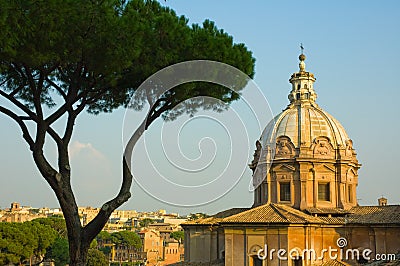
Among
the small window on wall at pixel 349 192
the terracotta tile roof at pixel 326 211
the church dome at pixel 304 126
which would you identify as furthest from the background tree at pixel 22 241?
the small window on wall at pixel 349 192

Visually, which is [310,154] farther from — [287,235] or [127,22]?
[127,22]

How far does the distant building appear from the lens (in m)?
24.3

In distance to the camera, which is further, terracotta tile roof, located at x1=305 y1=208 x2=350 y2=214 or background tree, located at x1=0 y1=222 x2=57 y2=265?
background tree, located at x1=0 y1=222 x2=57 y2=265

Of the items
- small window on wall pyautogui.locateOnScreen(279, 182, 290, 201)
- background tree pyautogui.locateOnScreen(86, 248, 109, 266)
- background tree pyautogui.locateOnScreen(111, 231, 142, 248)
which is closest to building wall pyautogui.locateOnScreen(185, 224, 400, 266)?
small window on wall pyautogui.locateOnScreen(279, 182, 290, 201)

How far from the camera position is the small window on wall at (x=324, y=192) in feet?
90.8

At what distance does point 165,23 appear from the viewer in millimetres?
12828

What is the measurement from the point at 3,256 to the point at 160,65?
109ft

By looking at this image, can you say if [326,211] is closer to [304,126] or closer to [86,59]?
[304,126]

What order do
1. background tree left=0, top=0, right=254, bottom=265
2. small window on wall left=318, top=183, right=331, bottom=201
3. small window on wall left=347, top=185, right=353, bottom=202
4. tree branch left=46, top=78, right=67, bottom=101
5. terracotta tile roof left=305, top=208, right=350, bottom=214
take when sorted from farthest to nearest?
small window on wall left=347, top=185, right=353, bottom=202 < small window on wall left=318, top=183, right=331, bottom=201 < terracotta tile roof left=305, top=208, right=350, bottom=214 < tree branch left=46, top=78, right=67, bottom=101 < background tree left=0, top=0, right=254, bottom=265

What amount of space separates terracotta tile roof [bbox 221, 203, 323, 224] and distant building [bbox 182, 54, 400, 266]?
43mm

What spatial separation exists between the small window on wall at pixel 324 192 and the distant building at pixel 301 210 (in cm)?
5

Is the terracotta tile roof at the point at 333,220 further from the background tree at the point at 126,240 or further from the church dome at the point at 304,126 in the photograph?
the background tree at the point at 126,240

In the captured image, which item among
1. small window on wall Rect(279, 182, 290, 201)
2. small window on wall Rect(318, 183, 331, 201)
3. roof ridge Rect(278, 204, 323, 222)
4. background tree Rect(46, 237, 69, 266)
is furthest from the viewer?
background tree Rect(46, 237, 69, 266)

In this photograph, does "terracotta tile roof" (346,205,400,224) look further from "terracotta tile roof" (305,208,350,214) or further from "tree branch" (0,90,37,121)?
"tree branch" (0,90,37,121)
